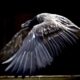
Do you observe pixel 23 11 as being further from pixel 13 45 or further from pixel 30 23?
pixel 13 45

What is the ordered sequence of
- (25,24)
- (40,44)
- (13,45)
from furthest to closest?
(25,24) → (13,45) → (40,44)

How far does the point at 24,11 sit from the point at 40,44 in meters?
0.38

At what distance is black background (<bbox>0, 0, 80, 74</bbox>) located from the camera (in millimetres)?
1532

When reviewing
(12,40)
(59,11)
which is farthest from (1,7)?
(59,11)

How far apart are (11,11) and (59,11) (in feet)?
1.12

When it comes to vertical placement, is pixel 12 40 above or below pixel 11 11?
below

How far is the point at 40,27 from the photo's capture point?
4.27ft

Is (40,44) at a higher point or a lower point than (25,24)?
lower

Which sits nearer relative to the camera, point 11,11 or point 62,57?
point 62,57

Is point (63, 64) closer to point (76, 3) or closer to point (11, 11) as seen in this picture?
point (76, 3)

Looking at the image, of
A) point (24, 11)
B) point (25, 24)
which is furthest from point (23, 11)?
point (25, 24)

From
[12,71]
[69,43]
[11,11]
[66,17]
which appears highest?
[11,11]

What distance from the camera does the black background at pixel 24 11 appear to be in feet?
5.03

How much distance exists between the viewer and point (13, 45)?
4.74ft
